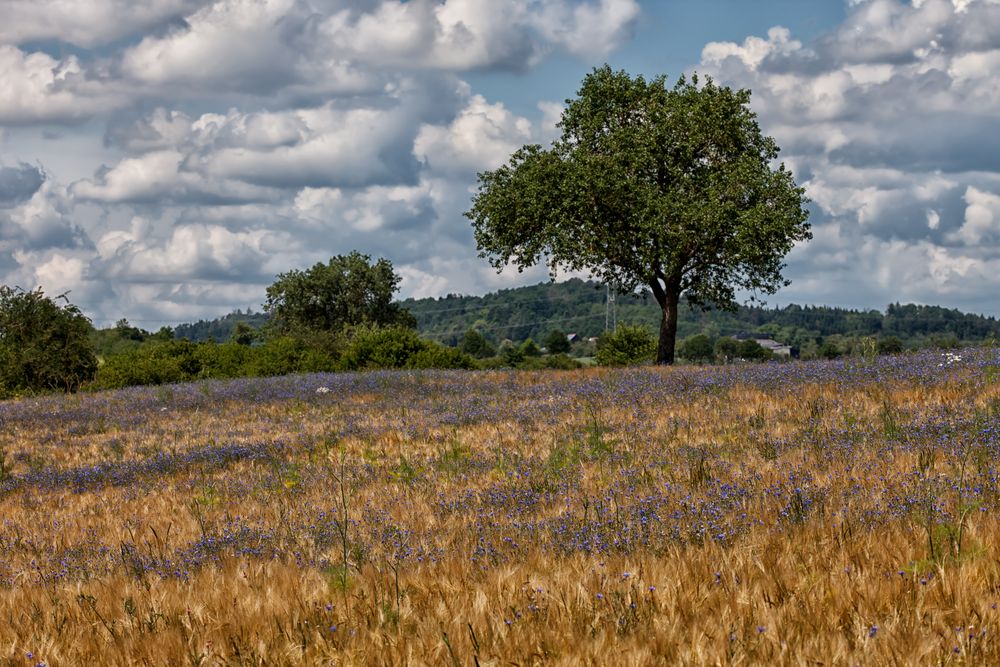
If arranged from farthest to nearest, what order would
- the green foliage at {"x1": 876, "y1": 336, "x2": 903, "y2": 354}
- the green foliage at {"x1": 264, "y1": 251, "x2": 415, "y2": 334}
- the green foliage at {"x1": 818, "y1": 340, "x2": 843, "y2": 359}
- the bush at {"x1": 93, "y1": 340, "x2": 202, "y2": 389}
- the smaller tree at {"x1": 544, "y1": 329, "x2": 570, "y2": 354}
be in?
the smaller tree at {"x1": 544, "y1": 329, "x2": 570, "y2": 354} → the green foliage at {"x1": 264, "y1": 251, "x2": 415, "y2": 334} → the green foliage at {"x1": 818, "y1": 340, "x2": 843, "y2": 359} → the bush at {"x1": 93, "y1": 340, "x2": 202, "y2": 389} → the green foliage at {"x1": 876, "y1": 336, "x2": 903, "y2": 354}

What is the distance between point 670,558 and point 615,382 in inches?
532

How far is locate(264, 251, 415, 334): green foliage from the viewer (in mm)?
98188

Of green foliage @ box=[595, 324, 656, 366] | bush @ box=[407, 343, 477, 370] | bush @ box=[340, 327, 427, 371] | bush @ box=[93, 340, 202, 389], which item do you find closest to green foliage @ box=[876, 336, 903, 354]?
green foliage @ box=[595, 324, 656, 366]

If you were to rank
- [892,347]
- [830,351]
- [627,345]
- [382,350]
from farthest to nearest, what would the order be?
1. [830,351]
2. [627,345]
3. [382,350]
4. [892,347]

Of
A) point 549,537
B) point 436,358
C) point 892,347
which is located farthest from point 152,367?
point 549,537

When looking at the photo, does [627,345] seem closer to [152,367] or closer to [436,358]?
[436,358]

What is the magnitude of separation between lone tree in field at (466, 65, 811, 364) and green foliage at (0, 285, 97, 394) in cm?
1915

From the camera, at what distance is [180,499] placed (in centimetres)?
1031

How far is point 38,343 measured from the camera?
3856 cm

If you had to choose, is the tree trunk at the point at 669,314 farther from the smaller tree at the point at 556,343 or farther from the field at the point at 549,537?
the smaller tree at the point at 556,343

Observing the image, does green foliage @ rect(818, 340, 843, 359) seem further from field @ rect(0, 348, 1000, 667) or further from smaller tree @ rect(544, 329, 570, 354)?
smaller tree @ rect(544, 329, 570, 354)

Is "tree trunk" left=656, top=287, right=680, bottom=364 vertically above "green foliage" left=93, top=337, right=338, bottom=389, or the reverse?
"tree trunk" left=656, top=287, right=680, bottom=364

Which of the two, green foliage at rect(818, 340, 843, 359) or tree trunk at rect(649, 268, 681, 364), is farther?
green foliage at rect(818, 340, 843, 359)

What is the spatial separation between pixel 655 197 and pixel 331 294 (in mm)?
71288
